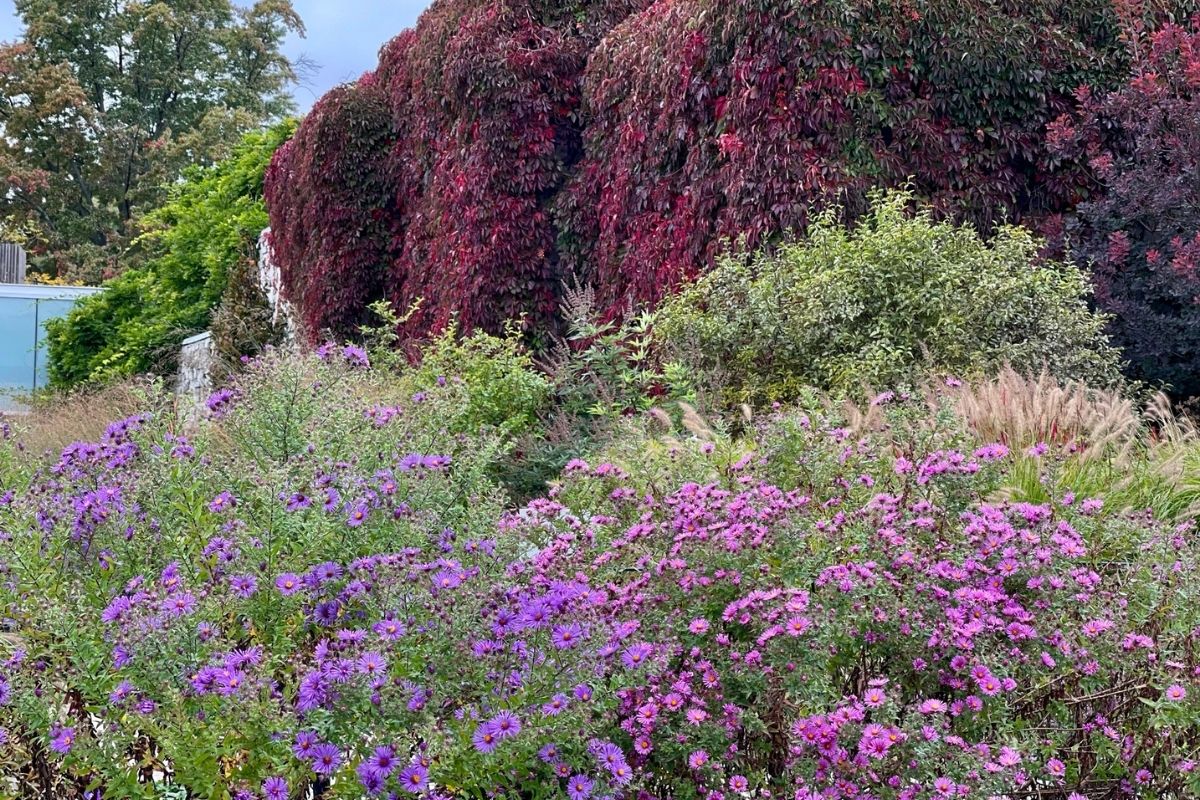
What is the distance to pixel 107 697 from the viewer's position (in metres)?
2.27

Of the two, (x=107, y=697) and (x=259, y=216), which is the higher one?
(x=259, y=216)

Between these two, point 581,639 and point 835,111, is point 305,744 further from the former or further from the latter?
point 835,111

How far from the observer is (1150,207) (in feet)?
24.6

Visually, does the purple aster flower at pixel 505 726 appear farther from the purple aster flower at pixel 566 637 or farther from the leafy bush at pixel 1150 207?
the leafy bush at pixel 1150 207

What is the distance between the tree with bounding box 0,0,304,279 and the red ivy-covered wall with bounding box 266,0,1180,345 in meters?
21.5

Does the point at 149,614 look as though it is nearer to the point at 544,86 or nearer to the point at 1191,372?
the point at 1191,372

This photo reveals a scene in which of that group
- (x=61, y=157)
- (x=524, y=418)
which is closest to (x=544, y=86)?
(x=524, y=418)

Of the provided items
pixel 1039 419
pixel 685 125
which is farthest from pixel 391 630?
pixel 685 125

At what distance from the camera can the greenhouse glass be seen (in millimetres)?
21203

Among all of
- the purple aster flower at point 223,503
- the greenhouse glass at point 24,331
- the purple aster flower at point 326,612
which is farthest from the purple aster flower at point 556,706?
the greenhouse glass at point 24,331

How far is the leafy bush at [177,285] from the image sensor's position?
17.3 meters

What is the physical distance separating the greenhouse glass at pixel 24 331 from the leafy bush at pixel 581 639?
20.1m

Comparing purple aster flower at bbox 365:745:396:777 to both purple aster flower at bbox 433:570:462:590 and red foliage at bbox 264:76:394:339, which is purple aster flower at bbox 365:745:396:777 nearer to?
purple aster flower at bbox 433:570:462:590

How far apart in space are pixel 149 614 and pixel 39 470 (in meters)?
2.08
